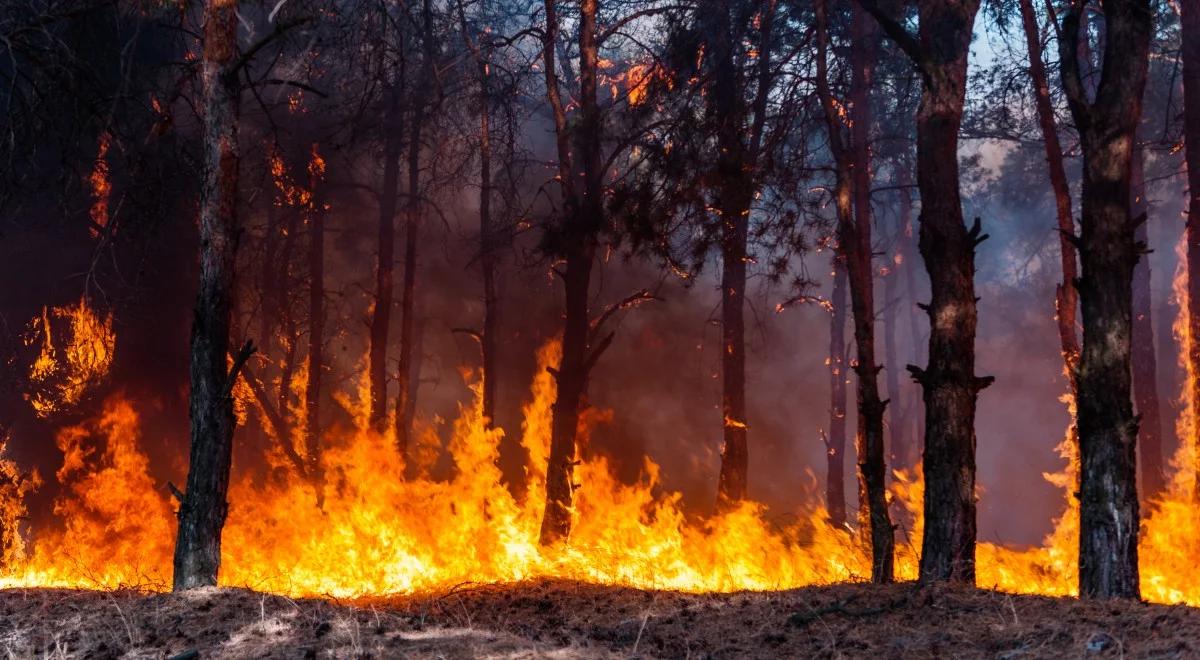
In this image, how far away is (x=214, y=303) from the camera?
834 centimetres

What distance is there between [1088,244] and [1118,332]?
0.75 metres

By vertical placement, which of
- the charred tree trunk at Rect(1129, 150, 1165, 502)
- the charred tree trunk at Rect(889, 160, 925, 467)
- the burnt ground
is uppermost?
the charred tree trunk at Rect(889, 160, 925, 467)

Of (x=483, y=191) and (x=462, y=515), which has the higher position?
(x=483, y=191)

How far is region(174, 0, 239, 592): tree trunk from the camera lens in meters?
7.91

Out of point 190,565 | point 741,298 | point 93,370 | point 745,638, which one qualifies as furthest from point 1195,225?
point 93,370

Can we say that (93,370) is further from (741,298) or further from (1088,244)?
(1088,244)

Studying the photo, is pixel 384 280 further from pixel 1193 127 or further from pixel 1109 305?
pixel 1109 305

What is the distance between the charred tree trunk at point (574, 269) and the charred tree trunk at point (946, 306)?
5.79 metres

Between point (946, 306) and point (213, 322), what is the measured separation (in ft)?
21.5

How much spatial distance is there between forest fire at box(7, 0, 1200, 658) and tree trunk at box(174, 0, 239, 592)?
1.1 inches

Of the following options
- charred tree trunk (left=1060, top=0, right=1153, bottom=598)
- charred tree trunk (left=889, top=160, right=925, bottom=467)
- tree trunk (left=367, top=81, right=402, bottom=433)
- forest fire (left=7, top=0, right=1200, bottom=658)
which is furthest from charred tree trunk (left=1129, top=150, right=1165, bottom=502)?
tree trunk (left=367, top=81, right=402, bottom=433)

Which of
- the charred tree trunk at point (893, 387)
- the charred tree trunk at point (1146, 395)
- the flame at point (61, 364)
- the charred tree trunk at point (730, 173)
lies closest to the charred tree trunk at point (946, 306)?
the charred tree trunk at point (730, 173)

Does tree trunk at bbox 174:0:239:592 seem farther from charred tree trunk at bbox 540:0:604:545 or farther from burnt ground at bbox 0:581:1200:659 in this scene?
charred tree trunk at bbox 540:0:604:545

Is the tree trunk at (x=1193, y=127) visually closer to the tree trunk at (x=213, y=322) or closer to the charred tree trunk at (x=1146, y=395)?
the charred tree trunk at (x=1146, y=395)
